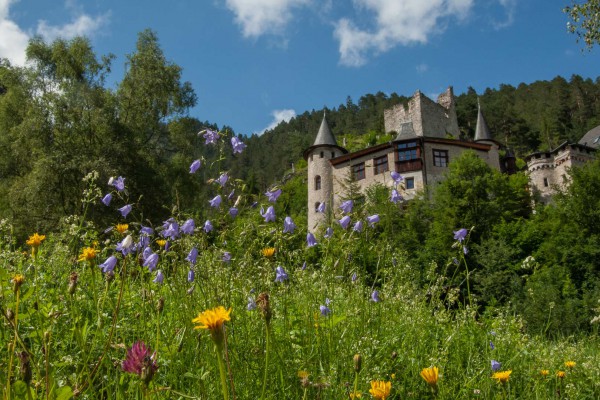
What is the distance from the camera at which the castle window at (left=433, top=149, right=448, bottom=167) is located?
36.5m

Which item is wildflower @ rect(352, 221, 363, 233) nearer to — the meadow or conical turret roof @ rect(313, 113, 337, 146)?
the meadow

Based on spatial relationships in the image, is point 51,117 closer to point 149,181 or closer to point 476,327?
point 149,181

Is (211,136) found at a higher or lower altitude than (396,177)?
higher

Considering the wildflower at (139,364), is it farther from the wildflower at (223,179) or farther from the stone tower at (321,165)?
the stone tower at (321,165)

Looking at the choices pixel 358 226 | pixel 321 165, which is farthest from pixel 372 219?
pixel 321 165

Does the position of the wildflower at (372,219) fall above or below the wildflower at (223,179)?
below

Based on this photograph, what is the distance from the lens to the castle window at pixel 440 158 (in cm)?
3653

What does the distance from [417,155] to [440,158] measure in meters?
2.09

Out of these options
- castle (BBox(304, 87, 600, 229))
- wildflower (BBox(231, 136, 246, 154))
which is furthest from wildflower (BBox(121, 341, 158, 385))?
castle (BBox(304, 87, 600, 229))

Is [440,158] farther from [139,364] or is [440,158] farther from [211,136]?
[139,364]

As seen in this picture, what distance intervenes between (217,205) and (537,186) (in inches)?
1939

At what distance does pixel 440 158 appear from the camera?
36.8m

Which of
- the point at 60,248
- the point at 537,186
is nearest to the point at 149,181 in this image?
the point at 60,248

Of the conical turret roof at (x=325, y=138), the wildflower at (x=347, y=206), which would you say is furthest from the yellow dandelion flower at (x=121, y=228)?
the conical turret roof at (x=325, y=138)
